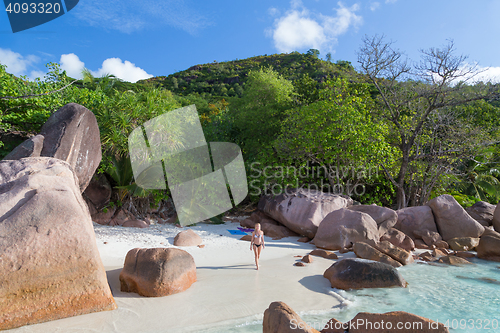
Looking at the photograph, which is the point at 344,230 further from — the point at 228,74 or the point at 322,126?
the point at 228,74

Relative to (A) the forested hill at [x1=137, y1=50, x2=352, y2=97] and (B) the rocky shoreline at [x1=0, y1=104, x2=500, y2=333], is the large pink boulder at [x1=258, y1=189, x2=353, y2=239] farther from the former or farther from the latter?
(A) the forested hill at [x1=137, y1=50, x2=352, y2=97]

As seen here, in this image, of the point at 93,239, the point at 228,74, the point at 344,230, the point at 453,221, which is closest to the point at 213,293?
the point at 93,239

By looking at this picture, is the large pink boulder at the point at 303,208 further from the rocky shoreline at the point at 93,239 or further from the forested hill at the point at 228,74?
the forested hill at the point at 228,74

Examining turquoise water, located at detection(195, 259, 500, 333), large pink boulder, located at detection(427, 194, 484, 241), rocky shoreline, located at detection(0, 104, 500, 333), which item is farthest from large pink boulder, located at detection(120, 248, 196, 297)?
large pink boulder, located at detection(427, 194, 484, 241)

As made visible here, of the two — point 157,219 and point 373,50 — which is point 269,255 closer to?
point 157,219

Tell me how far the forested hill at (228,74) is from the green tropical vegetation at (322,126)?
1805 centimetres

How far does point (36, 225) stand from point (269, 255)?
5.35m

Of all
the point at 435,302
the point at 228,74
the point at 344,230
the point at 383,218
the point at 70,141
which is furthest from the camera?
the point at 228,74

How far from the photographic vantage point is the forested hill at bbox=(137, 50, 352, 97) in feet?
115

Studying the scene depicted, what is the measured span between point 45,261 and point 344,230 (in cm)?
719

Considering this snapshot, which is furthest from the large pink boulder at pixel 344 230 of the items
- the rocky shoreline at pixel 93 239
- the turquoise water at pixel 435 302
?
the turquoise water at pixel 435 302

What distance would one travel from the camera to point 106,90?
43.6 feet

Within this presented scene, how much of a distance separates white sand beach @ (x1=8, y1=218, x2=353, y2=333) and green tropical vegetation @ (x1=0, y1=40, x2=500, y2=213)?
3.82 meters

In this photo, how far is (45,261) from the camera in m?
3.92
